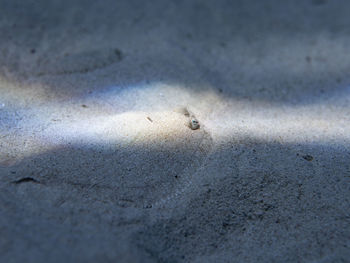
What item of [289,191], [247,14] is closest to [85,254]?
[289,191]

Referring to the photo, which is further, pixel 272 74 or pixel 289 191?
pixel 272 74

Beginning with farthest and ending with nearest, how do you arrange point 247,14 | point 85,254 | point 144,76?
point 247,14
point 144,76
point 85,254

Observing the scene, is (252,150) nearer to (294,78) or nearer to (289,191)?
(289,191)

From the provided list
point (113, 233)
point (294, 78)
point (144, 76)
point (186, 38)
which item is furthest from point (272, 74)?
point (113, 233)

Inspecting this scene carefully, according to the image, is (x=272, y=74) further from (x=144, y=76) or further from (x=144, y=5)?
(x=144, y=5)

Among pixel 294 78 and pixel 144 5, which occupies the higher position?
pixel 144 5

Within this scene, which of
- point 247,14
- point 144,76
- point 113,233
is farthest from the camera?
point 247,14
